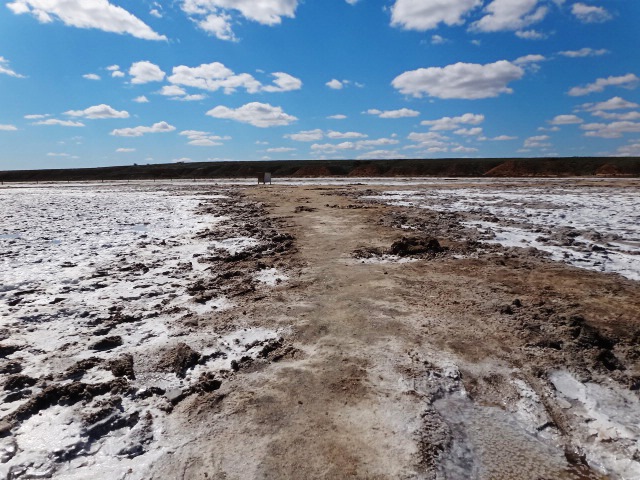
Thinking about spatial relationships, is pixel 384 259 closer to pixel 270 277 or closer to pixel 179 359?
pixel 270 277

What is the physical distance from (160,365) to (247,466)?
1980 mm

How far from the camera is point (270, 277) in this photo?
25.9ft

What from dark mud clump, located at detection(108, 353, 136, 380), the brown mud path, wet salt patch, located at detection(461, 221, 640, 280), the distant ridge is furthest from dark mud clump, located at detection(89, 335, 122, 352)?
the distant ridge

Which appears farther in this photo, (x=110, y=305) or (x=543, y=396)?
(x=110, y=305)

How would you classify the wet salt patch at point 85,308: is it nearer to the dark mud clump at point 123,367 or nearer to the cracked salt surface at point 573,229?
the dark mud clump at point 123,367

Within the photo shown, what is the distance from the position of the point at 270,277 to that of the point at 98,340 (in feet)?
10.9

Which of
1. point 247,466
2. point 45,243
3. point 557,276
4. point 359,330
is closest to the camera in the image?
point 247,466

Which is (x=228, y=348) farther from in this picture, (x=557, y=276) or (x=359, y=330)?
(x=557, y=276)

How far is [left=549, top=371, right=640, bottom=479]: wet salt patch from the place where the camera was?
3.10m

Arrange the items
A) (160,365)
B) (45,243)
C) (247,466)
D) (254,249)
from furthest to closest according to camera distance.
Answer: (45,243), (254,249), (160,365), (247,466)

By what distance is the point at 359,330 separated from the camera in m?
5.28

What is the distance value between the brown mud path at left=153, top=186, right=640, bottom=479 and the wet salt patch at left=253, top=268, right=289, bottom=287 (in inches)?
9.7

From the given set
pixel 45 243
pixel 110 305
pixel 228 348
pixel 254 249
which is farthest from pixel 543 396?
pixel 45 243

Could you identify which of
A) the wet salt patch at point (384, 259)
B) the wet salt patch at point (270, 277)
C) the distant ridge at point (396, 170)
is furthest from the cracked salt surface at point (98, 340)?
the distant ridge at point (396, 170)
